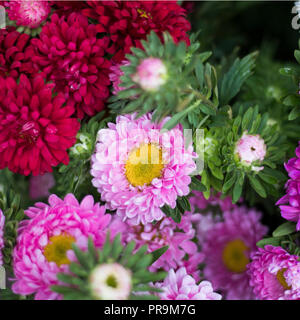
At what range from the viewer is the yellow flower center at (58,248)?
80 cm

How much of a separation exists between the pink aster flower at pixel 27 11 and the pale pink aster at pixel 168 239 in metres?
0.46

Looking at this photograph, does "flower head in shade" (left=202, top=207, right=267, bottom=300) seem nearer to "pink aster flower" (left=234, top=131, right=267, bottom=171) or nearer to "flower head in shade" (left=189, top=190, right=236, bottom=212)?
"flower head in shade" (left=189, top=190, right=236, bottom=212)

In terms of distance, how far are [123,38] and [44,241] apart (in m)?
0.43

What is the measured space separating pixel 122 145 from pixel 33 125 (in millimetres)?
178

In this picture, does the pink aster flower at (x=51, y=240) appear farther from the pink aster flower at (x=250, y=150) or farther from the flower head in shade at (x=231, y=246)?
the flower head in shade at (x=231, y=246)

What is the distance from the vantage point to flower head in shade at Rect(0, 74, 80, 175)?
2.67 ft

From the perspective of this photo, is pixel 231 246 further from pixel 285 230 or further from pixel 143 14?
pixel 143 14

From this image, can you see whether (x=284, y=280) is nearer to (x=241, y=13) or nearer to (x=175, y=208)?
(x=175, y=208)

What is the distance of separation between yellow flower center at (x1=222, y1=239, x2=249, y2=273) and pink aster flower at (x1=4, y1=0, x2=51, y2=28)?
0.75m

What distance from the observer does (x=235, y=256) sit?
114 centimetres

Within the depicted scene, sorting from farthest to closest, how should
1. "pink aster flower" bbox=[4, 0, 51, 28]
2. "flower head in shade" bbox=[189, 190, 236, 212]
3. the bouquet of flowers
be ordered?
"flower head in shade" bbox=[189, 190, 236, 212] → "pink aster flower" bbox=[4, 0, 51, 28] → the bouquet of flowers

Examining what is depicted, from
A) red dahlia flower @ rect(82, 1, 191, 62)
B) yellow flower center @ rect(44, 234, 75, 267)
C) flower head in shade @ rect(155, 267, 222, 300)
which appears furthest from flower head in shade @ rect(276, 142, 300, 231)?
yellow flower center @ rect(44, 234, 75, 267)

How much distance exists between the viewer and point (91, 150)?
90 centimetres
